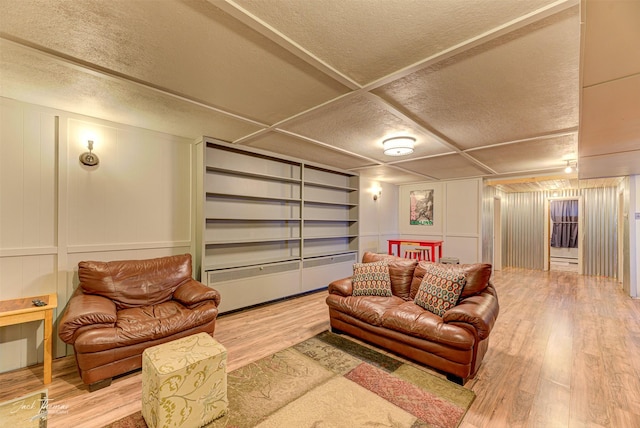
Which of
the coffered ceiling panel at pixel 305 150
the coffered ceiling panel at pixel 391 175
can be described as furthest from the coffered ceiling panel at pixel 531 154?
the coffered ceiling panel at pixel 305 150

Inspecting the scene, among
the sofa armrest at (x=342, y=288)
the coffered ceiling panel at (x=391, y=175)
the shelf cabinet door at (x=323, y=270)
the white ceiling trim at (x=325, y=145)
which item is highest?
the white ceiling trim at (x=325, y=145)

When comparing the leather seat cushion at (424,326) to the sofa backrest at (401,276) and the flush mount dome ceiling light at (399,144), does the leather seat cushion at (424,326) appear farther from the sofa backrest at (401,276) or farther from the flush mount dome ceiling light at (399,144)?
the flush mount dome ceiling light at (399,144)

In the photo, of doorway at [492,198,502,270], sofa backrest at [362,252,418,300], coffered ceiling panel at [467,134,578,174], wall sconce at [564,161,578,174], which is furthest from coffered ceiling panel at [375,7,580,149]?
doorway at [492,198,502,270]

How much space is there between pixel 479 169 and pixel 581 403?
4154 millimetres

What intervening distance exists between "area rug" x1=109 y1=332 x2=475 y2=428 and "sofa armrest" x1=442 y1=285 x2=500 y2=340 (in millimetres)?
508

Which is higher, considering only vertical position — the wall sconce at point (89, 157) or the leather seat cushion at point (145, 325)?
the wall sconce at point (89, 157)

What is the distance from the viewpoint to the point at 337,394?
6.93 ft

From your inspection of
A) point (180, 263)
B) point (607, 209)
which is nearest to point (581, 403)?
point (180, 263)

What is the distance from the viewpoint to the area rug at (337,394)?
1.84m

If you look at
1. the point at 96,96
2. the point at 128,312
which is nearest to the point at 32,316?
the point at 128,312

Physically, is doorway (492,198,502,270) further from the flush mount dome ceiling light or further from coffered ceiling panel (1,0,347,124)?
coffered ceiling panel (1,0,347,124)

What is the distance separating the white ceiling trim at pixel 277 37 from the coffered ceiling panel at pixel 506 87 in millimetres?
482

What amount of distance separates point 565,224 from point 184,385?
1237 cm

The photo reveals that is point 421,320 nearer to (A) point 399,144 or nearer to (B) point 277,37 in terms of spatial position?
(A) point 399,144
